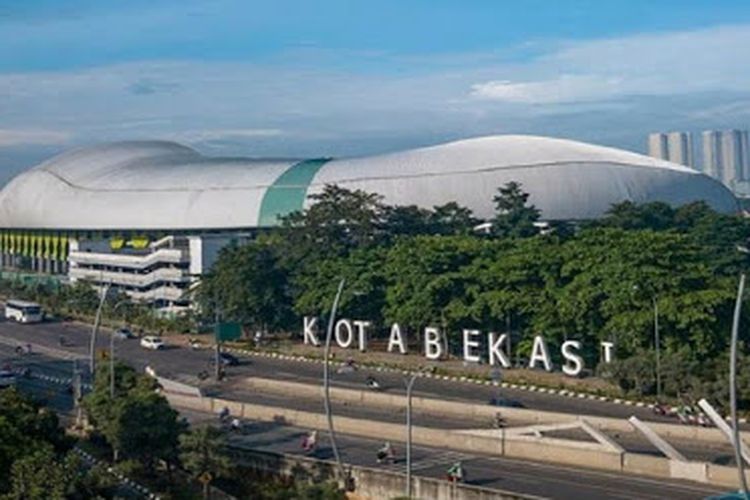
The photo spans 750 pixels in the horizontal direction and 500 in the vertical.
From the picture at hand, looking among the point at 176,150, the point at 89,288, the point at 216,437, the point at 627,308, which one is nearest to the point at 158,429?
the point at 216,437

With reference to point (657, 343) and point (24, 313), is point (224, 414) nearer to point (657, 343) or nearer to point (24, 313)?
point (657, 343)

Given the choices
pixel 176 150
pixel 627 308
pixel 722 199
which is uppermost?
pixel 176 150

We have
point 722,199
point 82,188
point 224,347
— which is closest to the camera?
point 224,347

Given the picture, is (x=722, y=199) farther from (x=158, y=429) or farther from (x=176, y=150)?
(x=158, y=429)

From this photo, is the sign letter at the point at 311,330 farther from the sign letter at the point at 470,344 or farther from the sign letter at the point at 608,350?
the sign letter at the point at 608,350

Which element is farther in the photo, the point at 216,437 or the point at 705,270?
the point at 705,270
